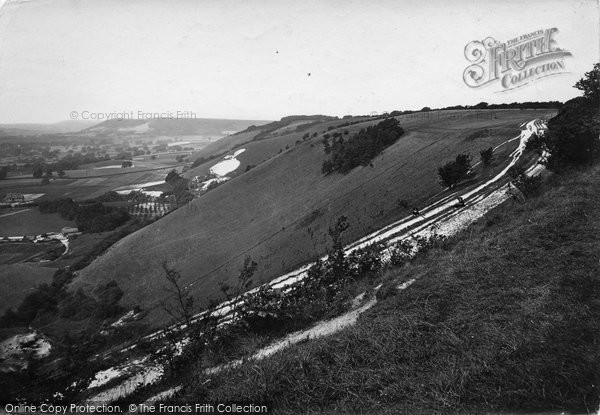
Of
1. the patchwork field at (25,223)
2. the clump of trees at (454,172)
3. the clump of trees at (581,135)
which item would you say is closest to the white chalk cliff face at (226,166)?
the patchwork field at (25,223)

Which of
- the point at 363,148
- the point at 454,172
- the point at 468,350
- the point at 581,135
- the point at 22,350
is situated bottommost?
the point at 22,350

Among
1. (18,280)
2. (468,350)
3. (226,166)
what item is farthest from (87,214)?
(468,350)

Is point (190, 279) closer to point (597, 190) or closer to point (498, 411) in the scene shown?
point (498, 411)

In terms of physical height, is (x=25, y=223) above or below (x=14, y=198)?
below

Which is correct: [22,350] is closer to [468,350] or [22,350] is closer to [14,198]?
[14,198]

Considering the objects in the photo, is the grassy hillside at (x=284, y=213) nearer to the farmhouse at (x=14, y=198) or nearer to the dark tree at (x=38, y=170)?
the farmhouse at (x=14, y=198)

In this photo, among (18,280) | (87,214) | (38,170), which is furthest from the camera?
(87,214)

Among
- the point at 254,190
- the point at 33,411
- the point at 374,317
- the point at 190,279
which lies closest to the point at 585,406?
the point at 374,317

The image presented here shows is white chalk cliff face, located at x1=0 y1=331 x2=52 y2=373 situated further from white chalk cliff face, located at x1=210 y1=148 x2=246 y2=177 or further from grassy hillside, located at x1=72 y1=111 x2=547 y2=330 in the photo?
white chalk cliff face, located at x1=210 y1=148 x2=246 y2=177
